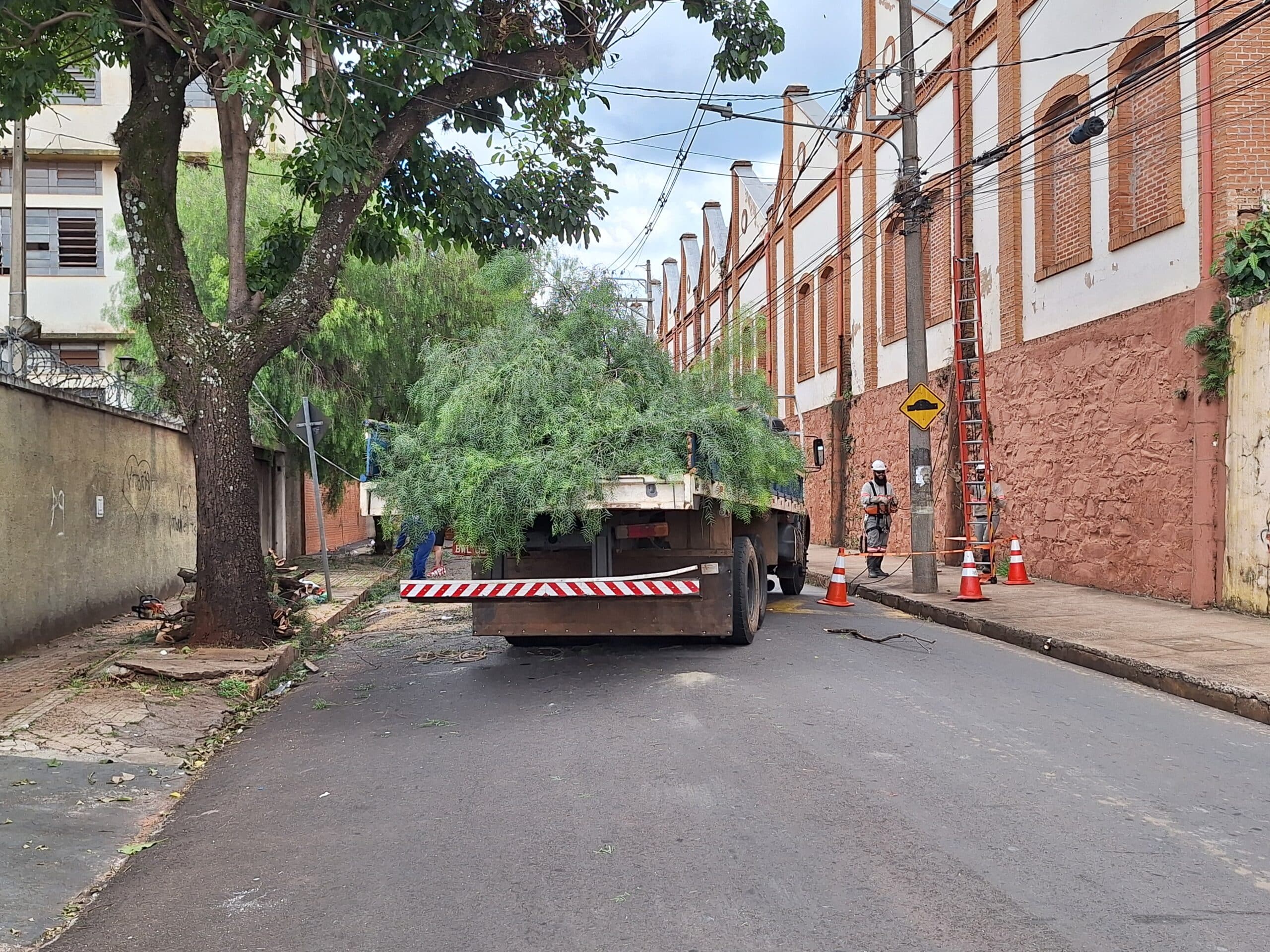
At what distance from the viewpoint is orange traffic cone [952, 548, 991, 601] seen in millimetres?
13492

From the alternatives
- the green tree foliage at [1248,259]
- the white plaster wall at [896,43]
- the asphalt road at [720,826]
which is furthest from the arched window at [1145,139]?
the asphalt road at [720,826]

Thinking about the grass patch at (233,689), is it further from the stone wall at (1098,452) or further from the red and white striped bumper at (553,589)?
the stone wall at (1098,452)

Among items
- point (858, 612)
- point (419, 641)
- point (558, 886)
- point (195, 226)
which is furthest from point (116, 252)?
point (558, 886)

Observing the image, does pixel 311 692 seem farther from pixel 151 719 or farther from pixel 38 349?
pixel 38 349

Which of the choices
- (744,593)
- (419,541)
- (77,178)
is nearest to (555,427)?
(419,541)

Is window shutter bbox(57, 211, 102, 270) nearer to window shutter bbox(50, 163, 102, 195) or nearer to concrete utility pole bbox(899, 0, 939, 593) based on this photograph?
window shutter bbox(50, 163, 102, 195)

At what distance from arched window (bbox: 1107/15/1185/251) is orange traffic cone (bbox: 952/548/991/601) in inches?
178

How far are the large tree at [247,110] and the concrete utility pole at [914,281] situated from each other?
4.46 metres

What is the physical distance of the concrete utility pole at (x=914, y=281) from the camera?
14.9 m

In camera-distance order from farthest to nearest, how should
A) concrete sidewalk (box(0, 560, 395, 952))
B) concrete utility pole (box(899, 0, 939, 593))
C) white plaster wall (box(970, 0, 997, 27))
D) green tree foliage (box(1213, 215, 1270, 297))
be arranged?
white plaster wall (box(970, 0, 997, 27)) → concrete utility pole (box(899, 0, 939, 593)) → green tree foliage (box(1213, 215, 1270, 297)) → concrete sidewalk (box(0, 560, 395, 952))

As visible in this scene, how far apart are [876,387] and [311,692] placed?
1762 cm

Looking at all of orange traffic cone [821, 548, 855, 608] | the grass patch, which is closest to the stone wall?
orange traffic cone [821, 548, 855, 608]

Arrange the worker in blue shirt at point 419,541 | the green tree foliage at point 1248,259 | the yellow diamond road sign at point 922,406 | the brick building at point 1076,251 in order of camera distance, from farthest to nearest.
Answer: the yellow diamond road sign at point 922,406, the brick building at point 1076,251, the green tree foliage at point 1248,259, the worker in blue shirt at point 419,541

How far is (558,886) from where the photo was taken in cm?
417
